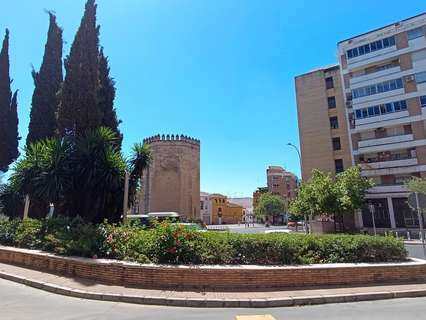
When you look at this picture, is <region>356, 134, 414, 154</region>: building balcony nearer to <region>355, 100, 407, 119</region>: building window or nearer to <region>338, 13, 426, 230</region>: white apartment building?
<region>338, 13, 426, 230</region>: white apartment building

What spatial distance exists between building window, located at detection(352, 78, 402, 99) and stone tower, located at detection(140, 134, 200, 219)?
27.2m

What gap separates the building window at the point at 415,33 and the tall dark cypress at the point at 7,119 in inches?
1549

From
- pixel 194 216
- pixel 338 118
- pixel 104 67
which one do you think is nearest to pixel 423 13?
pixel 338 118

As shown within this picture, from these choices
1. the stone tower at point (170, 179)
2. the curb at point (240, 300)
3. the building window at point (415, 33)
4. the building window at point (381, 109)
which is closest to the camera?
the curb at point (240, 300)

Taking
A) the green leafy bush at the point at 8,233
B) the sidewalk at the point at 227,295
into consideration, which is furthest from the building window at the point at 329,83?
the green leafy bush at the point at 8,233

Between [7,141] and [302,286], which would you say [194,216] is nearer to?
[7,141]

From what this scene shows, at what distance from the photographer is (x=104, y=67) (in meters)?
22.3

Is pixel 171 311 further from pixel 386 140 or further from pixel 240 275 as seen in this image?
pixel 386 140

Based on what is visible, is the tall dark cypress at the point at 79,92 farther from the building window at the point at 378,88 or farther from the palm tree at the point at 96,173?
the building window at the point at 378,88

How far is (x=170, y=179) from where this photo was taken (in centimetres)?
5488

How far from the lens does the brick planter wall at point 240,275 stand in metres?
→ 8.45

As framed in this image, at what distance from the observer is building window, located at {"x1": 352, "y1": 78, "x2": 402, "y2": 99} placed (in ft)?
124

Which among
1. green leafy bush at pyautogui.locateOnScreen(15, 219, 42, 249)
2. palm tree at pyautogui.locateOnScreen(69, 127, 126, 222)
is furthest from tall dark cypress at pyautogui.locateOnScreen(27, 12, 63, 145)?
green leafy bush at pyautogui.locateOnScreen(15, 219, 42, 249)

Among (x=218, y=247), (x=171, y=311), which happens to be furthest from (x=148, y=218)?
(x=171, y=311)
